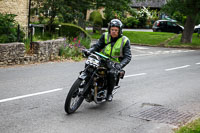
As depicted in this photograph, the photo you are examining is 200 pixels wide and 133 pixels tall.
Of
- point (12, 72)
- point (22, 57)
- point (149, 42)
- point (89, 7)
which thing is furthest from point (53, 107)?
point (149, 42)

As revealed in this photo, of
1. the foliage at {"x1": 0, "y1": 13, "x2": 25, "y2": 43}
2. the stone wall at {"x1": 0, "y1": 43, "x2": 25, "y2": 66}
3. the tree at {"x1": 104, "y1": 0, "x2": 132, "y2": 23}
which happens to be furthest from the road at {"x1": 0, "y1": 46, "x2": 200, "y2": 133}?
the tree at {"x1": 104, "y1": 0, "x2": 132, "y2": 23}

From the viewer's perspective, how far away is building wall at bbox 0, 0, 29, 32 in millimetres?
20125

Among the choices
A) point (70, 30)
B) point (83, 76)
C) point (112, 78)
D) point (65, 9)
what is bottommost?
point (112, 78)

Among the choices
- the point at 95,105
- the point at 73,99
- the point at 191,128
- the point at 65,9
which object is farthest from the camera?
the point at 65,9

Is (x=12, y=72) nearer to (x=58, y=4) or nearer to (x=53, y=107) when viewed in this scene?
(x=53, y=107)

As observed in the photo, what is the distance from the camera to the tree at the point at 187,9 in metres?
27.0

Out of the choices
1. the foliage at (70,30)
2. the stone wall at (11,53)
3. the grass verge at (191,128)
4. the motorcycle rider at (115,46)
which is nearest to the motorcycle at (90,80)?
the motorcycle rider at (115,46)

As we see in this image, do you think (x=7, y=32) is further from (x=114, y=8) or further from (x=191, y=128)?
(x=114, y=8)

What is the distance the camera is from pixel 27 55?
14117 mm

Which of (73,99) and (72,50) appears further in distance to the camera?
(72,50)

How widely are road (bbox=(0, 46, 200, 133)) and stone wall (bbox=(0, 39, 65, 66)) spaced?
826 mm

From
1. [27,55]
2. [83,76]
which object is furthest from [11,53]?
[83,76]

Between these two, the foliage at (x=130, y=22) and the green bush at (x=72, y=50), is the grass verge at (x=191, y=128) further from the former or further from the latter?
the foliage at (x=130, y=22)

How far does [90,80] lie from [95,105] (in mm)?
1042
